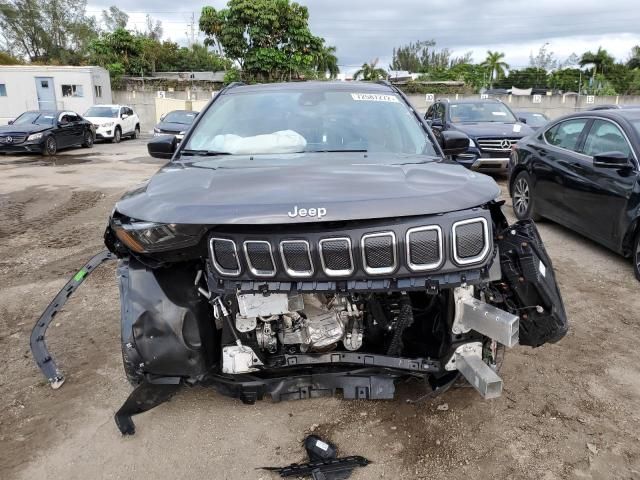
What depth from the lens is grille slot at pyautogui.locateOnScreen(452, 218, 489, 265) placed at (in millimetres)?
2141

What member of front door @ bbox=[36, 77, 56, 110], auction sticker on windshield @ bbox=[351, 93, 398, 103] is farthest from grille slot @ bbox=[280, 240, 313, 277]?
front door @ bbox=[36, 77, 56, 110]

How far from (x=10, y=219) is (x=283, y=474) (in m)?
7.22

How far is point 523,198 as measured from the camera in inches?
286

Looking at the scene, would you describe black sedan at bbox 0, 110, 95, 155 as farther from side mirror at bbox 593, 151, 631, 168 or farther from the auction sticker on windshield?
side mirror at bbox 593, 151, 631, 168

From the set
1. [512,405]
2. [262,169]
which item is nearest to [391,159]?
[262,169]

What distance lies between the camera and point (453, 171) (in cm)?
264

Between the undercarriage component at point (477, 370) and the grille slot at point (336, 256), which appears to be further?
the undercarriage component at point (477, 370)

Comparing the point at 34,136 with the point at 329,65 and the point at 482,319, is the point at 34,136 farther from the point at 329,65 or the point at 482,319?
the point at 329,65

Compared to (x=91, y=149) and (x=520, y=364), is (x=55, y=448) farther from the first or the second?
(x=91, y=149)

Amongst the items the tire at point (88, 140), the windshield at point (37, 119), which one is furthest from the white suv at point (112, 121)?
the windshield at point (37, 119)

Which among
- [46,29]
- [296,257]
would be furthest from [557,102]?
[46,29]

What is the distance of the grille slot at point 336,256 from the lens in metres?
2.10

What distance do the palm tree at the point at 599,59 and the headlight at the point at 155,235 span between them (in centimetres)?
6179

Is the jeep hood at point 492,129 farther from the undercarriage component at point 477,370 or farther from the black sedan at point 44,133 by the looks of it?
the black sedan at point 44,133
